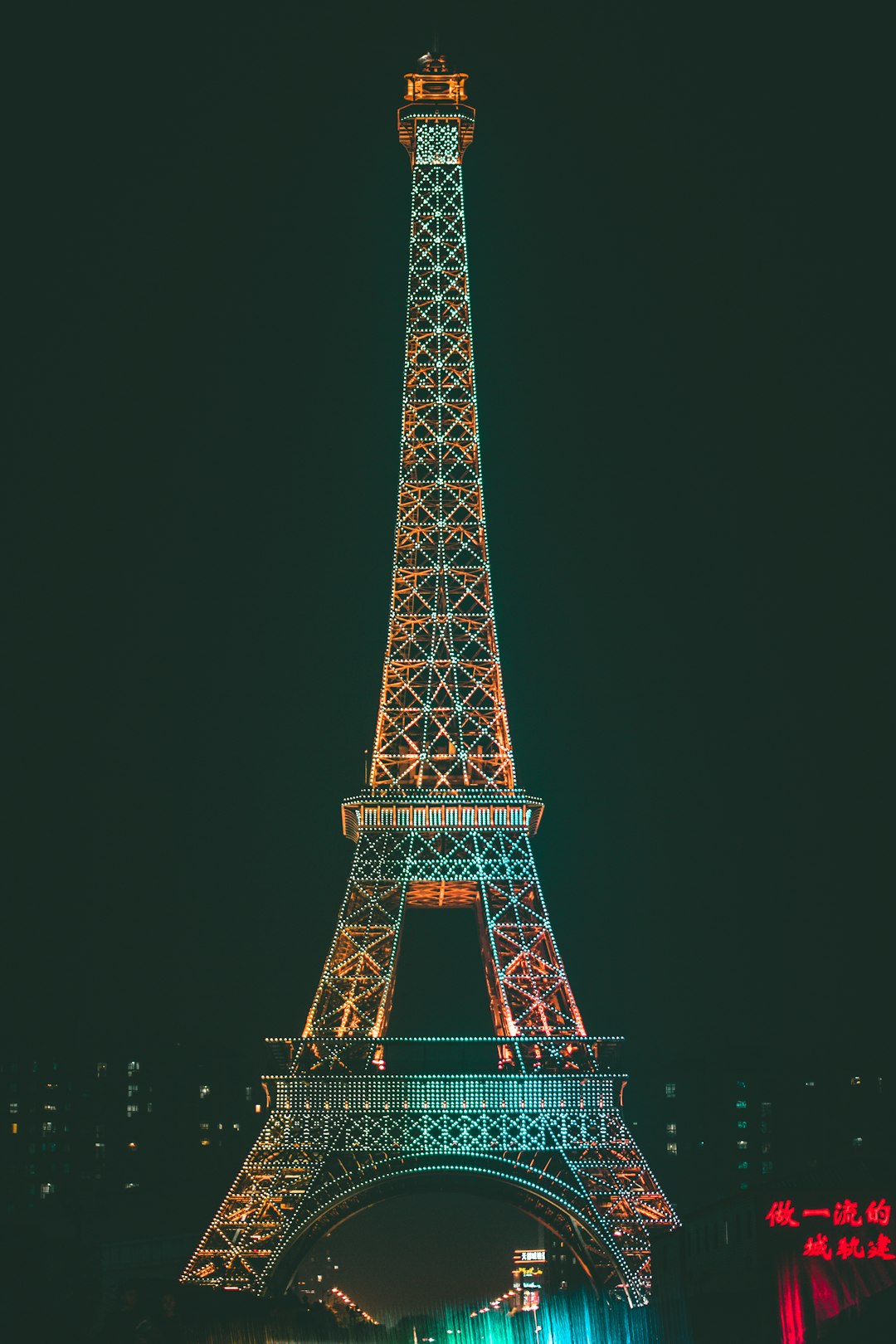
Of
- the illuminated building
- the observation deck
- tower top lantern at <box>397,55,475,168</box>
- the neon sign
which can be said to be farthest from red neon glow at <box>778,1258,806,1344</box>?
the illuminated building

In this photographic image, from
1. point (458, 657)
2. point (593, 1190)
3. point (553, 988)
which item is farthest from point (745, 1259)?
point (458, 657)

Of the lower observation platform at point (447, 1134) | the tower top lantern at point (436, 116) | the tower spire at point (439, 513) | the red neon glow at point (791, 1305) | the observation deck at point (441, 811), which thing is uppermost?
the tower top lantern at point (436, 116)

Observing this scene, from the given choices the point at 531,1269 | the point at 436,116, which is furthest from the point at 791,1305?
the point at 531,1269

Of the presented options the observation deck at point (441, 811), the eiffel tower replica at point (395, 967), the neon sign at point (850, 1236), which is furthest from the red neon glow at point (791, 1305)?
the observation deck at point (441, 811)

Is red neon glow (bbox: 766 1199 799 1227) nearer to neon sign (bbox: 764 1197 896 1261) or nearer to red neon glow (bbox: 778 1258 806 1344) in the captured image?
neon sign (bbox: 764 1197 896 1261)

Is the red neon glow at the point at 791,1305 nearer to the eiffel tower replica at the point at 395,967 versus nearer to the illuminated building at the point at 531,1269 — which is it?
the eiffel tower replica at the point at 395,967

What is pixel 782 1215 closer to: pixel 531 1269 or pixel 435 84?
pixel 435 84
